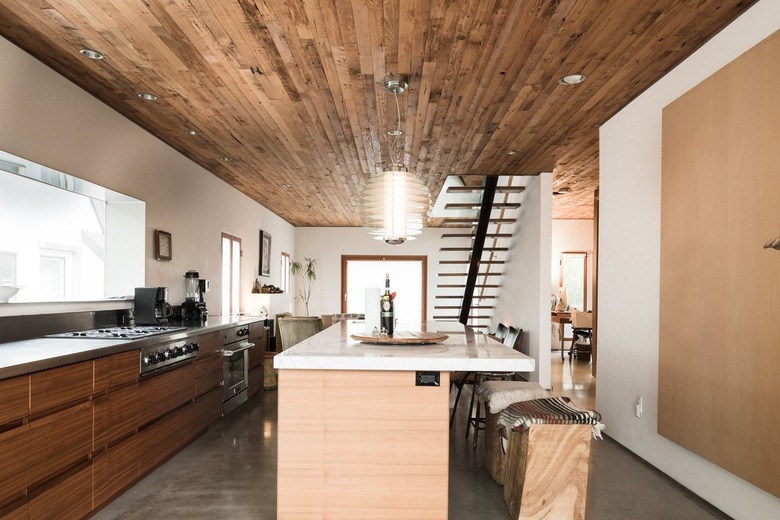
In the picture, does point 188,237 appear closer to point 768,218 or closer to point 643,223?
point 643,223

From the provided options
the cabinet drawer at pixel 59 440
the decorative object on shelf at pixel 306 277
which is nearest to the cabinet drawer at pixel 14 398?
the cabinet drawer at pixel 59 440

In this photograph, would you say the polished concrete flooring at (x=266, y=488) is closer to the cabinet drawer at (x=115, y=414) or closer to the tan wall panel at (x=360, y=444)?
the cabinet drawer at (x=115, y=414)

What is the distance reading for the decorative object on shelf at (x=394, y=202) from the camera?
3461 millimetres

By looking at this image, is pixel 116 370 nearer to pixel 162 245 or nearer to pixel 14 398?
pixel 14 398

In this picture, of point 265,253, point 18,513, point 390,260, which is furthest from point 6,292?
point 390,260

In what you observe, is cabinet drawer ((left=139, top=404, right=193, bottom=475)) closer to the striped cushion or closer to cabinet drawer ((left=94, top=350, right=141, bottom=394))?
cabinet drawer ((left=94, top=350, right=141, bottom=394))

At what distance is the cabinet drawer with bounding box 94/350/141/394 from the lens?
2793mm

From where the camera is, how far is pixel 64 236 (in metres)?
3.94

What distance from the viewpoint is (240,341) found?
17.1 ft

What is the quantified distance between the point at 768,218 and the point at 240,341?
4313 millimetres

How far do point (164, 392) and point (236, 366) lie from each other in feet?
5.02

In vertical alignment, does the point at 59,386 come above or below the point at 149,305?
below

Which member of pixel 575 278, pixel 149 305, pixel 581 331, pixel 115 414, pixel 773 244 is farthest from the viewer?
pixel 575 278

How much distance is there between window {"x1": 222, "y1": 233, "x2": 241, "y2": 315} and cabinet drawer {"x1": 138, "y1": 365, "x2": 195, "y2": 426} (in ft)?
10.3
